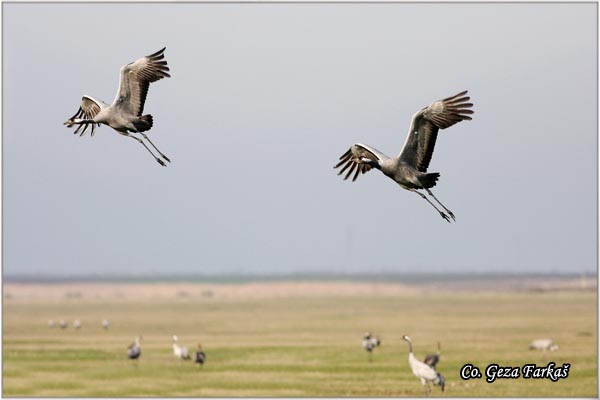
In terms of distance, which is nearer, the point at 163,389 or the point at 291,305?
the point at 163,389

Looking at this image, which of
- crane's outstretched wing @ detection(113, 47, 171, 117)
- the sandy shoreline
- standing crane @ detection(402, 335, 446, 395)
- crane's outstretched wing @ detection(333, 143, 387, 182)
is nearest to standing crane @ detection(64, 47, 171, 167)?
crane's outstretched wing @ detection(113, 47, 171, 117)

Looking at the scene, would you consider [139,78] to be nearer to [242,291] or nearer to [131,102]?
[131,102]

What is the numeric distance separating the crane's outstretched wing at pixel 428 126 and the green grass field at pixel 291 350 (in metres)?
15.2

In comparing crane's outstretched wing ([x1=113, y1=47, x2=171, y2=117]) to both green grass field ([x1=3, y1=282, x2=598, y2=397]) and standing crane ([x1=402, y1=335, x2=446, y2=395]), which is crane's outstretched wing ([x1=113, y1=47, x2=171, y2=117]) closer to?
standing crane ([x1=402, y1=335, x2=446, y2=395])

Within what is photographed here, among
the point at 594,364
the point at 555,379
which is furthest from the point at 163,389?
the point at 594,364

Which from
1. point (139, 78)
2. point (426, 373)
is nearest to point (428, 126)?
point (139, 78)

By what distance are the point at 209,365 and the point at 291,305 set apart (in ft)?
147

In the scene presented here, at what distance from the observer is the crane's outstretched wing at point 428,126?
49.9 feet

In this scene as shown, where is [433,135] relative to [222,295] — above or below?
above

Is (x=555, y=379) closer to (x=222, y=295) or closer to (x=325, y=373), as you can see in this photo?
(x=325, y=373)

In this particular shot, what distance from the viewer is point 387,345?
140 ft

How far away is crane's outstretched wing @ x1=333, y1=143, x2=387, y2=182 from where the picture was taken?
15.5 meters

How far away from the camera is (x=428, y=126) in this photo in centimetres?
1533

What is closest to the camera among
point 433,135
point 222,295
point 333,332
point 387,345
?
point 433,135
